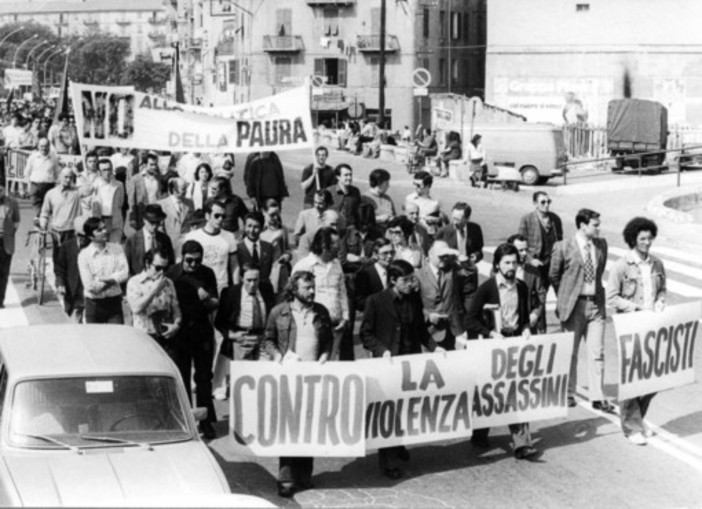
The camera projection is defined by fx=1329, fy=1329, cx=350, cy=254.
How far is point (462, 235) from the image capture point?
14250 millimetres

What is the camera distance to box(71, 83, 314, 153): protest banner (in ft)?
54.8

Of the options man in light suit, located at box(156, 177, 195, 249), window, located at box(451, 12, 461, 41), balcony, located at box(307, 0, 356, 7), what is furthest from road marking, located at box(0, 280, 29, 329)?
window, located at box(451, 12, 461, 41)

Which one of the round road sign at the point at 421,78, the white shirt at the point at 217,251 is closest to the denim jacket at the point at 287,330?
the white shirt at the point at 217,251

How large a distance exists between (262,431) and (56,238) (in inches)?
320

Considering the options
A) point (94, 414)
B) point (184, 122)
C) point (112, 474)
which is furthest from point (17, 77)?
point (112, 474)

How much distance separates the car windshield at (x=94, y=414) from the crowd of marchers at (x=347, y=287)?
1.29 metres

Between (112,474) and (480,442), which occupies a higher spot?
(112,474)

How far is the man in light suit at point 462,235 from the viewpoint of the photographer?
1416 cm

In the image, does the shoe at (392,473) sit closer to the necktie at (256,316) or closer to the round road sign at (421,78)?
the necktie at (256,316)

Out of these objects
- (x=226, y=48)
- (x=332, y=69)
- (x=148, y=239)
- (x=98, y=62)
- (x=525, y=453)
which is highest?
(x=226, y=48)

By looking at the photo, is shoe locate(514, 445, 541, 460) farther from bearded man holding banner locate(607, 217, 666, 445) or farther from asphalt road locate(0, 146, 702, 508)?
bearded man holding banner locate(607, 217, 666, 445)

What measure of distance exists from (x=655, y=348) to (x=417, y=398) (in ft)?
8.36

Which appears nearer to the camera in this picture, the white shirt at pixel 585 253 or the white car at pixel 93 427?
the white car at pixel 93 427

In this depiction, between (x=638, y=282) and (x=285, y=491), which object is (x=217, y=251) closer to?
(x=285, y=491)
